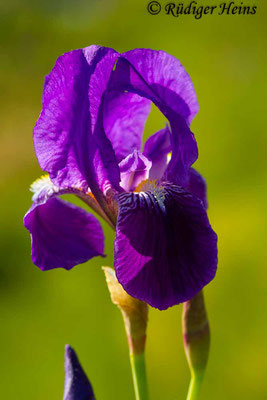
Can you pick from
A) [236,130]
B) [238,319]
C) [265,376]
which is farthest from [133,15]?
[265,376]

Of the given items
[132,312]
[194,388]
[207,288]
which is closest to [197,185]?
[132,312]

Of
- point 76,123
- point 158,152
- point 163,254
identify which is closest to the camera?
point 163,254

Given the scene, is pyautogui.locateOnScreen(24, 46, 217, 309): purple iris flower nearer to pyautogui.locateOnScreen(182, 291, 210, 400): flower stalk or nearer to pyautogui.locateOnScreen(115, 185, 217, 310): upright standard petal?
pyautogui.locateOnScreen(115, 185, 217, 310): upright standard petal

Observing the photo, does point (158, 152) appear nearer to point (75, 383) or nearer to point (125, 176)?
point (125, 176)

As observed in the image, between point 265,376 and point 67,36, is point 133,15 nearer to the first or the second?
point 67,36

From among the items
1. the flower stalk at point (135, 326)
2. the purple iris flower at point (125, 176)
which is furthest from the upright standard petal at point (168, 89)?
the flower stalk at point (135, 326)

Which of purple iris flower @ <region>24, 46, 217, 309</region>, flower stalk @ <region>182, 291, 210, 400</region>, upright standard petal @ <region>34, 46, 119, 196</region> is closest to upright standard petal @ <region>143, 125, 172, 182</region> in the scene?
purple iris flower @ <region>24, 46, 217, 309</region>
